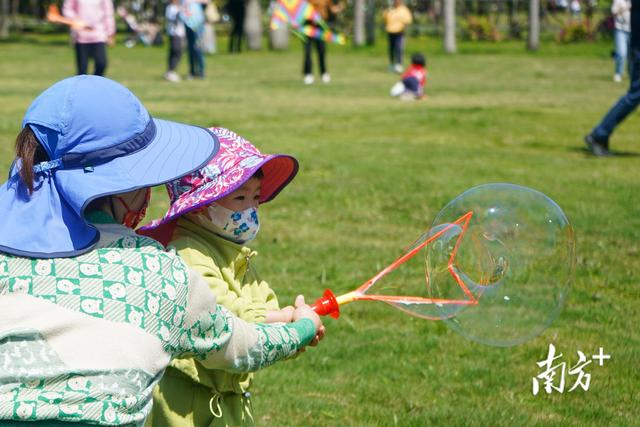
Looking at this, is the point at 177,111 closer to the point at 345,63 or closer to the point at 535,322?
the point at 535,322

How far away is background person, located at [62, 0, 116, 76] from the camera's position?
1723cm

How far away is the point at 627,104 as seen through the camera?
11.5m

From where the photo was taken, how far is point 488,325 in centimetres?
378

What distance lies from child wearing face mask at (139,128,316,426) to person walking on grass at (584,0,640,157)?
28.6 feet

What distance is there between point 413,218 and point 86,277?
19.8 ft

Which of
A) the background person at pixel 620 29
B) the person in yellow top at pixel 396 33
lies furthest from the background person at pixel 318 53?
the background person at pixel 620 29

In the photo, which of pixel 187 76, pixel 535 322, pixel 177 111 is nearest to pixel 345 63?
pixel 187 76

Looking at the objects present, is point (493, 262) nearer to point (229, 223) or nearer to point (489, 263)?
point (489, 263)

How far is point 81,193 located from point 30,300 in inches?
10.3

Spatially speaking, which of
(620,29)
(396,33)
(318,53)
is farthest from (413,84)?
(396,33)

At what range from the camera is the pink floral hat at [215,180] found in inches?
128

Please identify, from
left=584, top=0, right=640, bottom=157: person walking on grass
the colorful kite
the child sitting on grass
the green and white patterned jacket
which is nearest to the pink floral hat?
the green and white patterned jacket

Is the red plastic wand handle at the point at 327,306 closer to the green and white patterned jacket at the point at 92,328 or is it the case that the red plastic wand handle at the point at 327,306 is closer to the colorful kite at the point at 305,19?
the green and white patterned jacket at the point at 92,328

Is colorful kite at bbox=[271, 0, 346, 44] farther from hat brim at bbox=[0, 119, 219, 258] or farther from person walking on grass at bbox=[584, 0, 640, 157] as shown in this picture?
hat brim at bbox=[0, 119, 219, 258]
